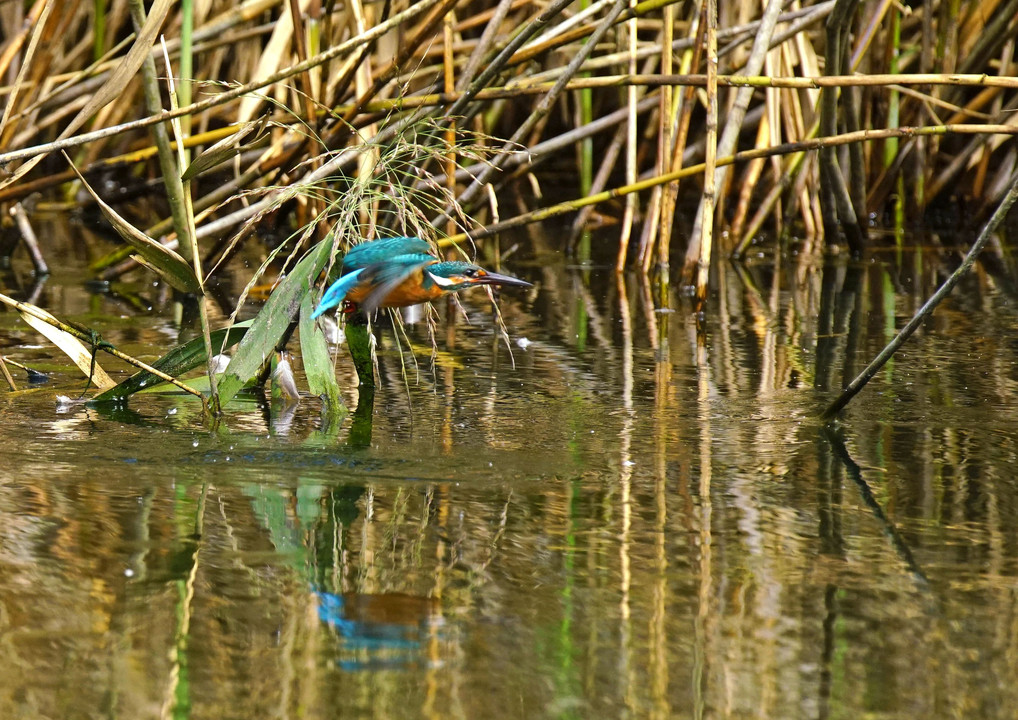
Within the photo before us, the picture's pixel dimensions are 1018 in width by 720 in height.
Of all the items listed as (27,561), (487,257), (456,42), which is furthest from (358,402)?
(456,42)

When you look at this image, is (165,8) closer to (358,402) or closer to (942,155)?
(358,402)

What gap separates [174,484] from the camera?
86.0 inches

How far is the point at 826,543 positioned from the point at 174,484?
1035 millimetres

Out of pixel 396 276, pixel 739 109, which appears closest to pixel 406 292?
pixel 396 276

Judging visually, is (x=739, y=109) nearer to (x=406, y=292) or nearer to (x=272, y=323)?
(x=272, y=323)

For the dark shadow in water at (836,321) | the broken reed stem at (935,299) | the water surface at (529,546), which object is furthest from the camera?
the dark shadow in water at (836,321)

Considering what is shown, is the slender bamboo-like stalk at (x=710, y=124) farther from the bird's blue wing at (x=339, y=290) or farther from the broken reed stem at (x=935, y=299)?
the bird's blue wing at (x=339, y=290)

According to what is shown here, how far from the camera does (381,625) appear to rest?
1.62m

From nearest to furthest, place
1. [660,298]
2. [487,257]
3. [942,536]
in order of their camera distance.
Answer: [942,536] < [660,298] < [487,257]

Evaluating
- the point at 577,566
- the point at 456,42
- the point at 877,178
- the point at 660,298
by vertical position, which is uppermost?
the point at 456,42

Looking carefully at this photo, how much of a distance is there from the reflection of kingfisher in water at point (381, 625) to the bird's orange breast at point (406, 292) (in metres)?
0.73

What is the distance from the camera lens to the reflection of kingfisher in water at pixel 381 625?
1.53 m

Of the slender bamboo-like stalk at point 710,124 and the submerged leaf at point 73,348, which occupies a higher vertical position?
the slender bamboo-like stalk at point 710,124

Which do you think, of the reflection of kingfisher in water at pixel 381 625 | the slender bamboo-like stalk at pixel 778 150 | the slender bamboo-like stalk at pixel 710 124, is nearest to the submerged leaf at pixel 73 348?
the slender bamboo-like stalk at pixel 778 150
